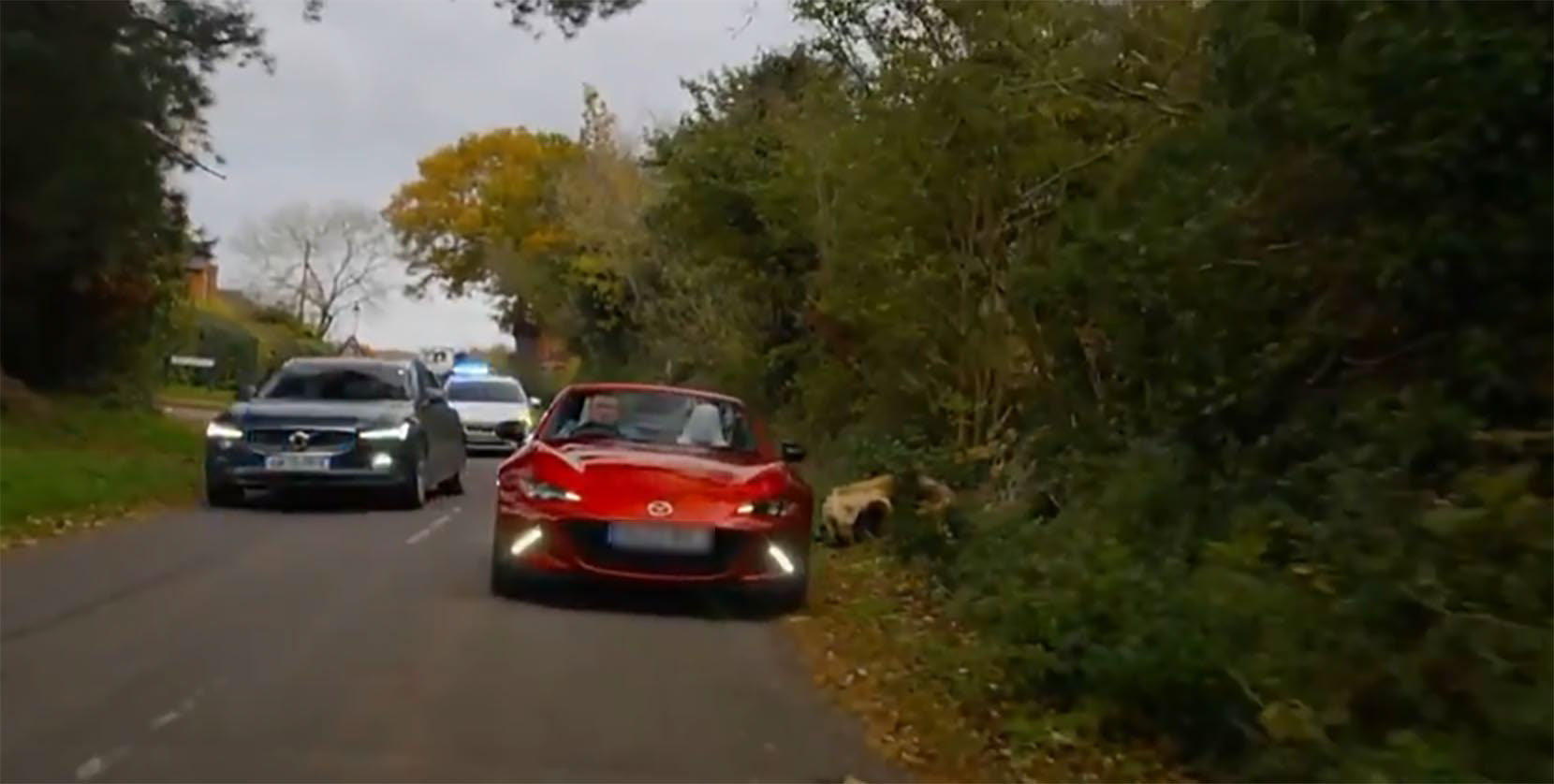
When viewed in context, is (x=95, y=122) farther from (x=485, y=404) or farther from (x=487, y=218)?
(x=487, y=218)

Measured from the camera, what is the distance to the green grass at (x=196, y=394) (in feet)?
133

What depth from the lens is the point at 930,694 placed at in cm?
1034

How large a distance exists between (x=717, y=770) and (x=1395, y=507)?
275cm

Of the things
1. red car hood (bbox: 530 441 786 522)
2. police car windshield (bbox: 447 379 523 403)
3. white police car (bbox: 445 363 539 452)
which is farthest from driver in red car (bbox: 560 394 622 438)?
police car windshield (bbox: 447 379 523 403)

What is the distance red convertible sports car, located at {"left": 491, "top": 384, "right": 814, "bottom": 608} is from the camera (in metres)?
13.0

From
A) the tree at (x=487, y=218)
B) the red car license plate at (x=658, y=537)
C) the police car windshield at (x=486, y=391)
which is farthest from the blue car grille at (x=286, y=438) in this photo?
the tree at (x=487, y=218)

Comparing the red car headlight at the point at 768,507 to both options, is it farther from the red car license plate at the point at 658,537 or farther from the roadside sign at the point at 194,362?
the roadside sign at the point at 194,362

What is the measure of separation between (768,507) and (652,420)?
1.54 meters

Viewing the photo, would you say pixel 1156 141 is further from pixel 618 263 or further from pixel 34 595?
pixel 618 263

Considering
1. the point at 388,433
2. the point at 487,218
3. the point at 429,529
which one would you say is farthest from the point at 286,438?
the point at 487,218

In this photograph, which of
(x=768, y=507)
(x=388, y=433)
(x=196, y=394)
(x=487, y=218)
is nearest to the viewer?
(x=768, y=507)

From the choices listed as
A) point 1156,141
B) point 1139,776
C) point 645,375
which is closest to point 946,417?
point 1156,141

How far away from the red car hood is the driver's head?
881 millimetres

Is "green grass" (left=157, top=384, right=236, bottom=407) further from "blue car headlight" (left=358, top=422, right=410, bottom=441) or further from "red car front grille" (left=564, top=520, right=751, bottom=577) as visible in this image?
"red car front grille" (left=564, top=520, right=751, bottom=577)
